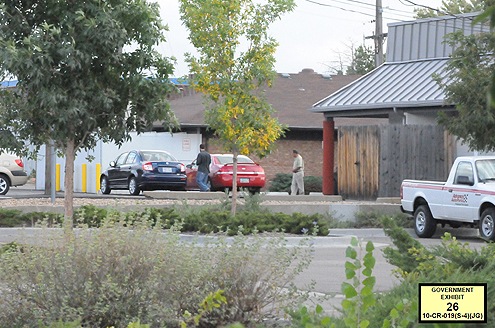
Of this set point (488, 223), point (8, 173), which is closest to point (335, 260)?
point (488, 223)

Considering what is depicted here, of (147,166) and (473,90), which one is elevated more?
(473,90)

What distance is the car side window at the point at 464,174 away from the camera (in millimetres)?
21391

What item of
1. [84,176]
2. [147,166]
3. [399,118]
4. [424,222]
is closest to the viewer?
[424,222]

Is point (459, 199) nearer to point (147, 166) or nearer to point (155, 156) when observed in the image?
point (147, 166)

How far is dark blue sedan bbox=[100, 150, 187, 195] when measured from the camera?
35.5 m

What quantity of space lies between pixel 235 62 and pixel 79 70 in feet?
21.1

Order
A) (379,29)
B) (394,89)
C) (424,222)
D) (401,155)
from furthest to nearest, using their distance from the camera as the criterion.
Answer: (379,29)
(394,89)
(401,155)
(424,222)

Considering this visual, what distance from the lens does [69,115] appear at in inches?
612

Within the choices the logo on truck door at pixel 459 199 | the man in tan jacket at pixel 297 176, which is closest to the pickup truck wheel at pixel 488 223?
the logo on truck door at pixel 459 199

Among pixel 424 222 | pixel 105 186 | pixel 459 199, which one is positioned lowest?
pixel 424 222

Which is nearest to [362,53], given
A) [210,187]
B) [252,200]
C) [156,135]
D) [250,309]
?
[156,135]

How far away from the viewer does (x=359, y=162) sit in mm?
31266

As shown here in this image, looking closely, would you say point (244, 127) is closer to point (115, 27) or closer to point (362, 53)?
point (115, 27)

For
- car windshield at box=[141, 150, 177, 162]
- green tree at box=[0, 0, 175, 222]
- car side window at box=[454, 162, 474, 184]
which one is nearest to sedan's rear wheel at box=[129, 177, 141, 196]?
car windshield at box=[141, 150, 177, 162]
